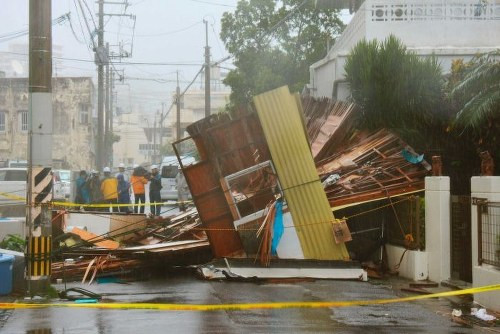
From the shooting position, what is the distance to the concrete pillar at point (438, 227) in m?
11.6

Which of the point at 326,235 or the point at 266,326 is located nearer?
the point at 266,326

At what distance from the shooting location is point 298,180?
12.5 metres

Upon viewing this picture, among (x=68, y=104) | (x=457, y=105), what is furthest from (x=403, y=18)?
(x=68, y=104)

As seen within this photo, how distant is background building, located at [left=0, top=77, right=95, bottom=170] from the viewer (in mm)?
56141

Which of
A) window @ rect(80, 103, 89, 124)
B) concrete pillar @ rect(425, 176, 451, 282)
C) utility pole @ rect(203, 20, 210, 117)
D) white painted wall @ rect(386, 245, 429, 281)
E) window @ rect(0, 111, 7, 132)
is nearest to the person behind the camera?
concrete pillar @ rect(425, 176, 451, 282)

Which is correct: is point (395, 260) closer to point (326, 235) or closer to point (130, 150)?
point (326, 235)

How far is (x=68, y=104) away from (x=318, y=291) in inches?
2004

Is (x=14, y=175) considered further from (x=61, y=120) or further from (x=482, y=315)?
(x=61, y=120)

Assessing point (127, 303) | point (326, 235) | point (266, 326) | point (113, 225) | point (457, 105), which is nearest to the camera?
point (266, 326)

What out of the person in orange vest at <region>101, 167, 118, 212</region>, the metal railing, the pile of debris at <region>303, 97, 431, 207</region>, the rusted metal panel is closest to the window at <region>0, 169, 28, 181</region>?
the person in orange vest at <region>101, 167, 118, 212</region>

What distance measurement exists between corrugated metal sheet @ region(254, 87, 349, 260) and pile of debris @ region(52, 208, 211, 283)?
188 centimetres

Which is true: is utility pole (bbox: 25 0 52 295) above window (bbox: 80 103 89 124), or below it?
below

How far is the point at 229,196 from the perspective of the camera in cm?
1244

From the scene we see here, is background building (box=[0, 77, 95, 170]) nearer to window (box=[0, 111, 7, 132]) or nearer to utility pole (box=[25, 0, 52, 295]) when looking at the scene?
window (box=[0, 111, 7, 132])
